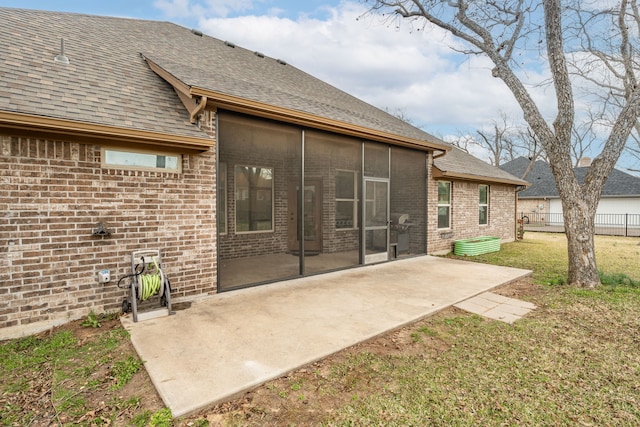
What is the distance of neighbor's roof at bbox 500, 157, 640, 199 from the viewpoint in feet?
70.8

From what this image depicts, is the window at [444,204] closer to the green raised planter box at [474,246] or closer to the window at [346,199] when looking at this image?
the green raised planter box at [474,246]

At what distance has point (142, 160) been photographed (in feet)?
13.5

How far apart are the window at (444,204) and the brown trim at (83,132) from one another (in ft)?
23.0

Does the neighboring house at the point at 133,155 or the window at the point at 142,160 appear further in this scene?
the window at the point at 142,160

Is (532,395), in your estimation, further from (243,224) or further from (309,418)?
(243,224)

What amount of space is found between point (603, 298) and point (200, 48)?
9.31 metres

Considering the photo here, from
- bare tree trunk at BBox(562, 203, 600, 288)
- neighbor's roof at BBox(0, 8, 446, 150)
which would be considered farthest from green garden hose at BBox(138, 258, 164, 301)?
bare tree trunk at BBox(562, 203, 600, 288)

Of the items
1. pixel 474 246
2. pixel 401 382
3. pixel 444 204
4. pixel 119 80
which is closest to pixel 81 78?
pixel 119 80

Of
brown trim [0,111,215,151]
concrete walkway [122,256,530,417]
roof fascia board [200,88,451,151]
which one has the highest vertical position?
roof fascia board [200,88,451,151]

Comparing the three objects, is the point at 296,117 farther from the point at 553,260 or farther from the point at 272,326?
the point at 553,260

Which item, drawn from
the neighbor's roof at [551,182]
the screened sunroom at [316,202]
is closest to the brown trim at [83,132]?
the screened sunroom at [316,202]

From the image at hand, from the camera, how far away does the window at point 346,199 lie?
339 inches

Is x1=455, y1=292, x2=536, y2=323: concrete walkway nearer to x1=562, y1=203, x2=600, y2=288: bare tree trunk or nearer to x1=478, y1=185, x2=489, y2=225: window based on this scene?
x1=562, y1=203, x2=600, y2=288: bare tree trunk

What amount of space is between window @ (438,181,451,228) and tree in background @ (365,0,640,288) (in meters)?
3.16
